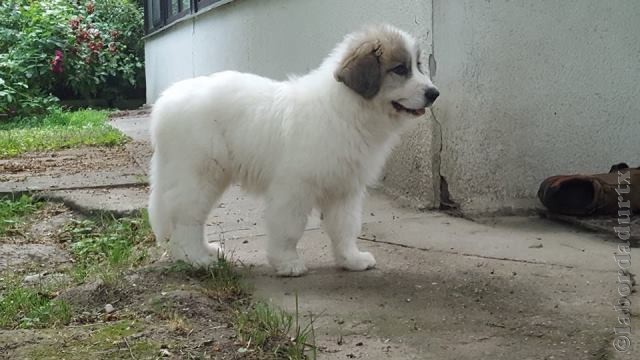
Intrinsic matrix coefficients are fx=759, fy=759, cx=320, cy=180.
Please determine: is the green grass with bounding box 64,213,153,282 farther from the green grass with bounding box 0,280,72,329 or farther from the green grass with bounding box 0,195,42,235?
the green grass with bounding box 0,195,42,235

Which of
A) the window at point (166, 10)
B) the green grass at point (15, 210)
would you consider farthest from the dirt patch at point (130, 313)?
the window at point (166, 10)

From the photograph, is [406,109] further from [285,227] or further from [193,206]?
[193,206]

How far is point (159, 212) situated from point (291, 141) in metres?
0.79

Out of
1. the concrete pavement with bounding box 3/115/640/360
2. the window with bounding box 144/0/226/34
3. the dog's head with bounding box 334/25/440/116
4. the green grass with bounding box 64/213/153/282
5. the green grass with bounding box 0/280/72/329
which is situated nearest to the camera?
the concrete pavement with bounding box 3/115/640/360

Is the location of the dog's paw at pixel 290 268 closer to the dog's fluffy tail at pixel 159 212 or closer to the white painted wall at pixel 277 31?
the dog's fluffy tail at pixel 159 212

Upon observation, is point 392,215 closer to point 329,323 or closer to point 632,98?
point 632,98

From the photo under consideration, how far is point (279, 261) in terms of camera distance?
11.9 ft

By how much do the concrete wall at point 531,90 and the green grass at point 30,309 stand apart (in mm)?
2610

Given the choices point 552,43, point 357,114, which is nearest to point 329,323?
point 357,114

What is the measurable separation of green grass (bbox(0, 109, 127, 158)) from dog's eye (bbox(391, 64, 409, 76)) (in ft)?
20.6

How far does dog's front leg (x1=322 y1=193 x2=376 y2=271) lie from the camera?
3.71 metres

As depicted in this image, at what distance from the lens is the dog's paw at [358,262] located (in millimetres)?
3695

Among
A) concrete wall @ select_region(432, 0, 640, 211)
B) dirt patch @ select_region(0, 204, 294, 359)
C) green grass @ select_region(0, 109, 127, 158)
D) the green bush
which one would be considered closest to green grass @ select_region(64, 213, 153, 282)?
dirt patch @ select_region(0, 204, 294, 359)

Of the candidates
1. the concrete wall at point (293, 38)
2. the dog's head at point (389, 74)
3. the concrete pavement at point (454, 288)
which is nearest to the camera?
the concrete pavement at point (454, 288)
